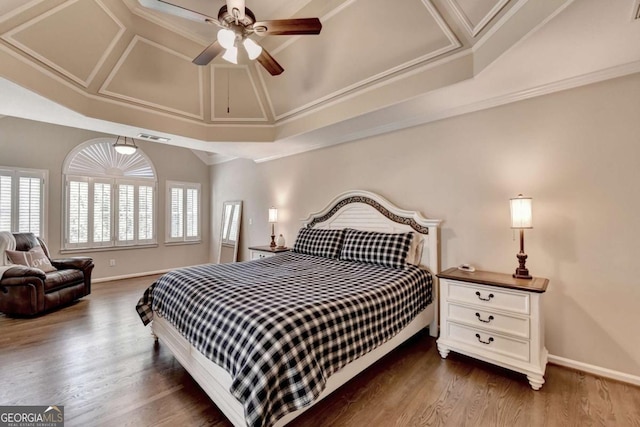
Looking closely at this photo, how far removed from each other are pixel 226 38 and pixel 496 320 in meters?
3.02

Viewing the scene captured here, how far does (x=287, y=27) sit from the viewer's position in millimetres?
2078

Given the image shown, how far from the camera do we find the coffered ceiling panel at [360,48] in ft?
7.82

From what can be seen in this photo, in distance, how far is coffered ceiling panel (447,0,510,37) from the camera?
77.6 inches

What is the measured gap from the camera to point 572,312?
2330mm

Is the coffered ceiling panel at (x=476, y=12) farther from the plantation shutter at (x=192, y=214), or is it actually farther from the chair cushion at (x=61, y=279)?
the plantation shutter at (x=192, y=214)

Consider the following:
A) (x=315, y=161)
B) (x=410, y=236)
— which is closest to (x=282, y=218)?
(x=315, y=161)

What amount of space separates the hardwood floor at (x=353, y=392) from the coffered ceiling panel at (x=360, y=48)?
9.05 feet

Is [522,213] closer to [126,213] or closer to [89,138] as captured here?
[126,213]

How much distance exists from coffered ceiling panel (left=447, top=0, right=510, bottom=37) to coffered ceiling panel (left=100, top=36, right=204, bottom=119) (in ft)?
9.72

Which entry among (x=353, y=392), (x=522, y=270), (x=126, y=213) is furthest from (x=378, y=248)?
(x=126, y=213)

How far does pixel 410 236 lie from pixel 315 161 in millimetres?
2051

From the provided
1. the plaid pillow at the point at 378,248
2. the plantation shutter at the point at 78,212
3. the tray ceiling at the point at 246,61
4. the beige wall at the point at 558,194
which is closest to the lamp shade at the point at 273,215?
the tray ceiling at the point at 246,61

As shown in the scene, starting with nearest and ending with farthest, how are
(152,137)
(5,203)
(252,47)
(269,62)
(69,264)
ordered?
(252,47), (269,62), (152,137), (69,264), (5,203)

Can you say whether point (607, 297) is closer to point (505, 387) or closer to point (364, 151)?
point (505, 387)
